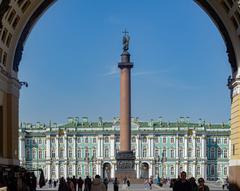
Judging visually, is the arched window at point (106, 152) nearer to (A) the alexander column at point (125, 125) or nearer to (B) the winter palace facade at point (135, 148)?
(B) the winter palace facade at point (135, 148)

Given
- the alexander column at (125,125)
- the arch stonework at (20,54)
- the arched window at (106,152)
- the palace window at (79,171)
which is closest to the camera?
the arch stonework at (20,54)

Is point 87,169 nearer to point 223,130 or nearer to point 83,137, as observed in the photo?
point 83,137

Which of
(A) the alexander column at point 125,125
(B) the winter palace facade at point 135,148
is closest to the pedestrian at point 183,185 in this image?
(A) the alexander column at point 125,125

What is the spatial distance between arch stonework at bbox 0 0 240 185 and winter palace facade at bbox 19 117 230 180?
151495mm

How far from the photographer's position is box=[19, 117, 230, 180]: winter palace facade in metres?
193

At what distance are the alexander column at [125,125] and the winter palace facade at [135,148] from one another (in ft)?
303

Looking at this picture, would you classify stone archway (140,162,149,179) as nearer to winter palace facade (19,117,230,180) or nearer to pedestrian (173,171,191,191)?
winter palace facade (19,117,230,180)

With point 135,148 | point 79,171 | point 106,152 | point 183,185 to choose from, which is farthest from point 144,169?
point 183,185

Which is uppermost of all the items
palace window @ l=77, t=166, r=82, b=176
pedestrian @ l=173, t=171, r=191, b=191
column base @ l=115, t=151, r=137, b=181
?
pedestrian @ l=173, t=171, r=191, b=191

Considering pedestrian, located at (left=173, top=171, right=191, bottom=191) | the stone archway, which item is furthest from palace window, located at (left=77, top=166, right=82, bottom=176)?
pedestrian, located at (left=173, top=171, right=191, bottom=191)

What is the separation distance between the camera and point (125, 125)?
97.8 metres

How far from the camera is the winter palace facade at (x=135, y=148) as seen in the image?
634ft

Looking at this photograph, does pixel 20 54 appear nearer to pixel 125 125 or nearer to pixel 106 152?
pixel 125 125

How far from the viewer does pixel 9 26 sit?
3922 cm
